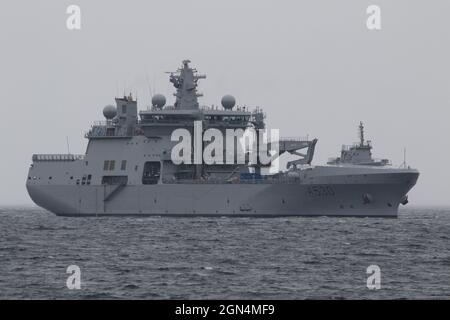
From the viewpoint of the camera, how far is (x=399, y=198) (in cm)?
6894

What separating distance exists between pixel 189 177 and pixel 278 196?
389 inches

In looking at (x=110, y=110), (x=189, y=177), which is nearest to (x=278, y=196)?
(x=189, y=177)

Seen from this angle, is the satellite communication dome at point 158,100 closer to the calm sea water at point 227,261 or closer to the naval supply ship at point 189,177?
the naval supply ship at point 189,177

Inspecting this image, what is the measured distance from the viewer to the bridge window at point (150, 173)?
76.1 m

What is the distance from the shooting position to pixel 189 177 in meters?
76.2

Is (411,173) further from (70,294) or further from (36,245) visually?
(70,294)

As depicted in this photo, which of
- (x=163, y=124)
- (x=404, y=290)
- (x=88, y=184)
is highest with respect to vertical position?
(x=163, y=124)

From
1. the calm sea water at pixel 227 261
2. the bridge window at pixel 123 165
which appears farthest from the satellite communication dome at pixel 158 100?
the calm sea water at pixel 227 261

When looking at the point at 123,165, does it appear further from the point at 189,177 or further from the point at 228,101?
the point at 228,101

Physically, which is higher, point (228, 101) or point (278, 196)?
point (228, 101)

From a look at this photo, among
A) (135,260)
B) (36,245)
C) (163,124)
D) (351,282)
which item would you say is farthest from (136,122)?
(351,282)

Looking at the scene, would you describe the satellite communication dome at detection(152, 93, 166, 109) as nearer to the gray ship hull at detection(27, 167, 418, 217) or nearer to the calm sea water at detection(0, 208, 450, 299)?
the gray ship hull at detection(27, 167, 418, 217)

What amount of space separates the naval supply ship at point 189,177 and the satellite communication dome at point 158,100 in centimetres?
9
